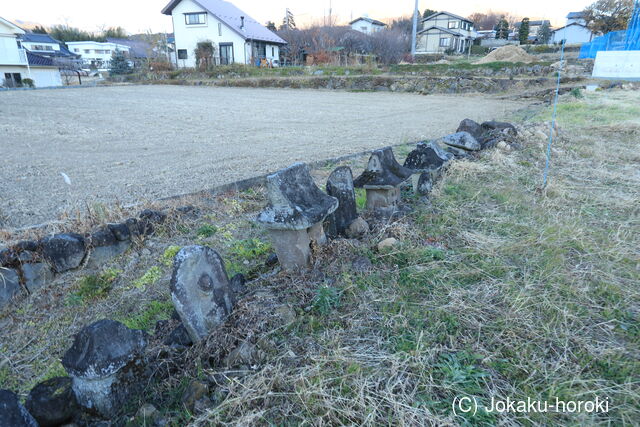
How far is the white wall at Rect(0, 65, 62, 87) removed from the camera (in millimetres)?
30933

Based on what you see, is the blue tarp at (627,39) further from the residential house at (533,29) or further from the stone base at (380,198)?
the residential house at (533,29)

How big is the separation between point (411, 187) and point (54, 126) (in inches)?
357

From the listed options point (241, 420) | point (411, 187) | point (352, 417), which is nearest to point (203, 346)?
point (241, 420)

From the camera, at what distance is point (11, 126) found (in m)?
8.96

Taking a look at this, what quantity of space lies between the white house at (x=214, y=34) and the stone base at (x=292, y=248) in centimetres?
3573

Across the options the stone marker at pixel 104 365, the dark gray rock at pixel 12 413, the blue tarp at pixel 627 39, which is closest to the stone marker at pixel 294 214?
the stone marker at pixel 104 365

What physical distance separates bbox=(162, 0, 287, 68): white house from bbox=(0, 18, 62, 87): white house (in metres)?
11.4

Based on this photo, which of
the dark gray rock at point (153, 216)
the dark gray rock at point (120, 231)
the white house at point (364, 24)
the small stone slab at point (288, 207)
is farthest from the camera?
the white house at point (364, 24)

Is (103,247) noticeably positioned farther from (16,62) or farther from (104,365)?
(16,62)

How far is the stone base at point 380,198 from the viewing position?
11.8 feet

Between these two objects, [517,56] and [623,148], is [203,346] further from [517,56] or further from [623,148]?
[517,56]

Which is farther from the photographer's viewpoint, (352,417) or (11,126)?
(11,126)

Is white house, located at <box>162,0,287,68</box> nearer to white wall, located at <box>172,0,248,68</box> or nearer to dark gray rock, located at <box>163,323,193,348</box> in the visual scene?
white wall, located at <box>172,0,248,68</box>

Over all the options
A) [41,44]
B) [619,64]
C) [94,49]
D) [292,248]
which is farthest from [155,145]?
[94,49]
